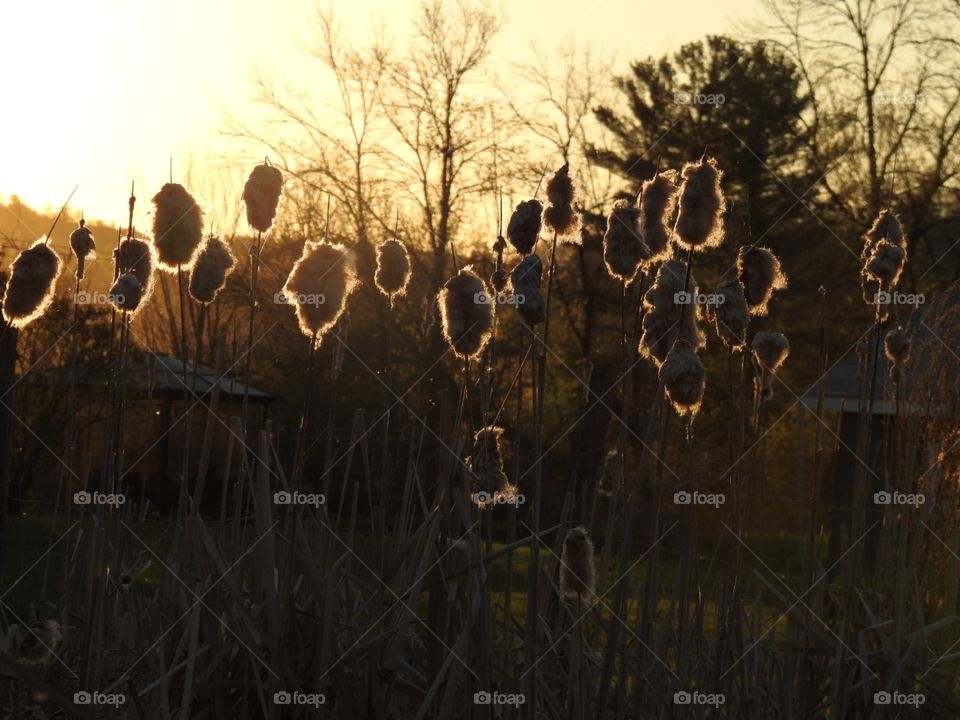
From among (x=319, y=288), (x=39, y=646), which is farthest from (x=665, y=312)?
(x=39, y=646)

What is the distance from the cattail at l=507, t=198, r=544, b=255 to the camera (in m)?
2.50

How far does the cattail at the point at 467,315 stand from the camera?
237 centimetres

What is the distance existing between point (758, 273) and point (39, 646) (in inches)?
66.7

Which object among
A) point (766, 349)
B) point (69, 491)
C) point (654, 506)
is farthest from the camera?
point (69, 491)

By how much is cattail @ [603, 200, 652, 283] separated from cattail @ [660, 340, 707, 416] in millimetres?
240

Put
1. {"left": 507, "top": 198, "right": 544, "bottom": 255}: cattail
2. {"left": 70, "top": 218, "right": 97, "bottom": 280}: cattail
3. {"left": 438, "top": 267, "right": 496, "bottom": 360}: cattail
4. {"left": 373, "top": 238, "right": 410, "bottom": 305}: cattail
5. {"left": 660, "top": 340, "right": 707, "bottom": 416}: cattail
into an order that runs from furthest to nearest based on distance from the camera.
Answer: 1. {"left": 70, "top": 218, "right": 97, "bottom": 280}: cattail
2. {"left": 373, "top": 238, "right": 410, "bottom": 305}: cattail
3. {"left": 507, "top": 198, "right": 544, "bottom": 255}: cattail
4. {"left": 438, "top": 267, "right": 496, "bottom": 360}: cattail
5. {"left": 660, "top": 340, "right": 707, "bottom": 416}: cattail

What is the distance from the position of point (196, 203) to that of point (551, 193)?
0.78 meters

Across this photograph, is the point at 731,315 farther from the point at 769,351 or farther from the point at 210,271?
the point at 210,271

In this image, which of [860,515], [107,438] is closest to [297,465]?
[107,438]

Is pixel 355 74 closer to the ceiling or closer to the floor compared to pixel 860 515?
closer to the ceiling

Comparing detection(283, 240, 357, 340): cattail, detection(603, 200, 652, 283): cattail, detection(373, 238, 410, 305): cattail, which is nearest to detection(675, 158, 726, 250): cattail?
detection(603, 200, 652, 283): cattail

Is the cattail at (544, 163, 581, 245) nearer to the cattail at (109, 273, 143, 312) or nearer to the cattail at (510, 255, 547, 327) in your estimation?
the cattail at (510, 255, 547, 327)

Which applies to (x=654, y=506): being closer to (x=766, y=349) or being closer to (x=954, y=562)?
(x=766, y=349)

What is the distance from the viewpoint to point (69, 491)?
3.15 metres
